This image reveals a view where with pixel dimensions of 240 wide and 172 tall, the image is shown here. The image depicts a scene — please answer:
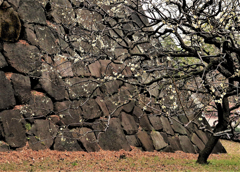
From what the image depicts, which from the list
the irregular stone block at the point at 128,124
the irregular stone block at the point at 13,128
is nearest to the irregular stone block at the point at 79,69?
the irregular stone block at the point at 128,124

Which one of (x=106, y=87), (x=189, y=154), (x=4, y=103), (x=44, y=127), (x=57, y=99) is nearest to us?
(x=4, y=103)

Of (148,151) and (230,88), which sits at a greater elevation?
(230,88)

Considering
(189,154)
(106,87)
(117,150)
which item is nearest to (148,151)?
(117,150)

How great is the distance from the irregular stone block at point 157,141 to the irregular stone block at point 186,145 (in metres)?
1.26

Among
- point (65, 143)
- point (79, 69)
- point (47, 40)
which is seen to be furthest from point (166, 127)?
point (47, 40)

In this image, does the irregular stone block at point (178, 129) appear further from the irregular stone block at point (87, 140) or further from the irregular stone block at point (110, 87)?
the irregular stone block at point (87, 140)

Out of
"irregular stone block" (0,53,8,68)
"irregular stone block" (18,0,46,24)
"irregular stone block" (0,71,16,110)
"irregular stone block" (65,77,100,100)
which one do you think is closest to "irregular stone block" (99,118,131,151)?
"irregular stone block" (65,77,100,100)

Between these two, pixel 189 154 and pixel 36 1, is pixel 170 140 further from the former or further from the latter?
pixel 36 1

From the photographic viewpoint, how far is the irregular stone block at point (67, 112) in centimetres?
893

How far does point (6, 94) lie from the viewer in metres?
7.79

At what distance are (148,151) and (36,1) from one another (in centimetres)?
741

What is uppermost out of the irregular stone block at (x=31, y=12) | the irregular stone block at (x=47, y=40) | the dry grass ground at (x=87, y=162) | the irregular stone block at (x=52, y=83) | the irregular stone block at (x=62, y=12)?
the irregular stone block at (x=62, y=12)

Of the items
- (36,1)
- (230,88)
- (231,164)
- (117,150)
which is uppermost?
(36,1)

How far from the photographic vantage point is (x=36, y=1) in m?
9.60
